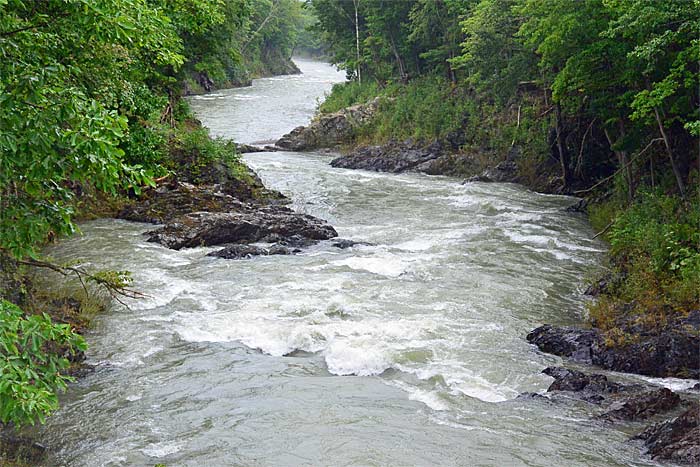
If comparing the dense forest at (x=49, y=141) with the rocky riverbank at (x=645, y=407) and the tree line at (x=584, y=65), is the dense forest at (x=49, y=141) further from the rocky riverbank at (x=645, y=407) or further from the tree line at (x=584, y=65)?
the tree line at (x=584, y=65)

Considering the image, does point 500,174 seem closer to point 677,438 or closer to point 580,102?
point 580,102

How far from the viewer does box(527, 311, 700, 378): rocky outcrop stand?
36.6ft

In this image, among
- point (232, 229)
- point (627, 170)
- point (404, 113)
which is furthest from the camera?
point (404, 113)

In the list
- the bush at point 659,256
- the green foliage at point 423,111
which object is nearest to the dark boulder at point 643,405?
the bush at point 659,256

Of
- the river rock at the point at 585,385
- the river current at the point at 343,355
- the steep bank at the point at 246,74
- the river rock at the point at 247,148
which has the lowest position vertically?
the river current at the point at 343,355

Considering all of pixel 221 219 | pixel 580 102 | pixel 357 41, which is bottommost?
pixel 221 219

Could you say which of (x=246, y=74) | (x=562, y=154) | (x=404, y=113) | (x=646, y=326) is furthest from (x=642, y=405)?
(x=246, y=74)

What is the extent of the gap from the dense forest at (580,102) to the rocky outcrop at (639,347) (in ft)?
0.91

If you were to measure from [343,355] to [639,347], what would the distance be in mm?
4370

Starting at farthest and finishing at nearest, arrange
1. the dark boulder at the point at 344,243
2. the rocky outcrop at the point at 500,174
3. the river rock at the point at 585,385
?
the rocky outcrop at the point at 500,174 < the dark boulder at the point at 344,243 < the river rock at the point at 585,385

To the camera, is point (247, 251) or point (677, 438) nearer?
point (677, 438)

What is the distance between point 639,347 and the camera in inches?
453

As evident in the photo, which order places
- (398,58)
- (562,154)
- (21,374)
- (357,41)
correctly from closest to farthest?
(21,374)
(562,154)
(398,58)
(357,41)

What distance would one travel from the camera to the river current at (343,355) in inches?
350
